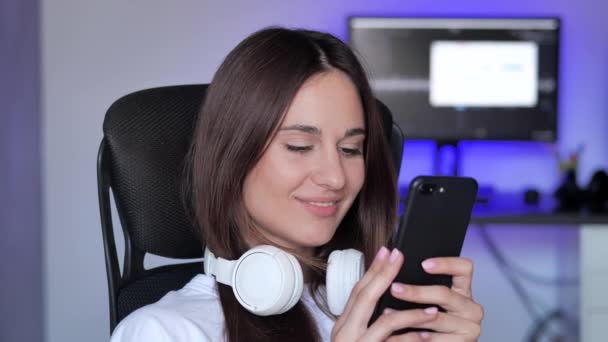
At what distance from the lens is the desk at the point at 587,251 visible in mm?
2232

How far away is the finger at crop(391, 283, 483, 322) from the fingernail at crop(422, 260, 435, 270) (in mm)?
22

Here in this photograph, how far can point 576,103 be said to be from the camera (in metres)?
2.82

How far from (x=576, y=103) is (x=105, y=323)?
2028 mm

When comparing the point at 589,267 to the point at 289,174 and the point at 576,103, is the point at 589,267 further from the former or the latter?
the point at 289,174

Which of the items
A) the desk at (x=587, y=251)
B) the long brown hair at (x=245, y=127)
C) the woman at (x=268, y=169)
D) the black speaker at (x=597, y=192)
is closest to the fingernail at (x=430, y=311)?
the woman at (x=268, y=169)

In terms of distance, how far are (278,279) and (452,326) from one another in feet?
0.73

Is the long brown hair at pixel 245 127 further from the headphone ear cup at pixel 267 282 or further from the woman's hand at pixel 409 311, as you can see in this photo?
the woman's hand at pixel 409 311

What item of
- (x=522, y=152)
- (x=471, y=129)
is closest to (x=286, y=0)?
(x=471, y=129)

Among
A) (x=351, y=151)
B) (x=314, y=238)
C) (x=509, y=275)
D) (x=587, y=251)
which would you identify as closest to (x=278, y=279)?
(x=314, y=238)

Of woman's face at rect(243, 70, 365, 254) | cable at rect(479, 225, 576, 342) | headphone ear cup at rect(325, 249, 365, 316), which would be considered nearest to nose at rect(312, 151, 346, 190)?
woman's face at rect(243, 70, 365, 254)

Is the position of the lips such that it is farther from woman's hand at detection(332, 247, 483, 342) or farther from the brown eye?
woman's hand at detection(332, 247, 483, 342)

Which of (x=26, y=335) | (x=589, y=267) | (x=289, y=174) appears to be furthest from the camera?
(x=26, y=335)

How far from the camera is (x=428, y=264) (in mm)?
837

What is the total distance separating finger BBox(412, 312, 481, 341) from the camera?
84 centimetres
